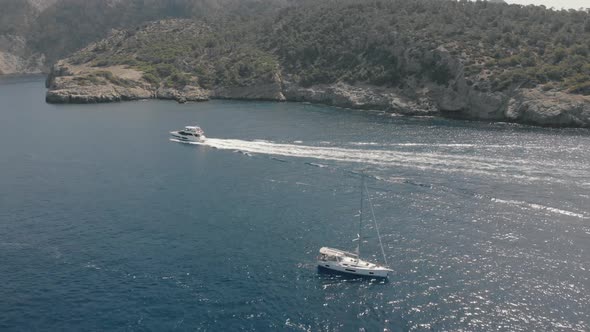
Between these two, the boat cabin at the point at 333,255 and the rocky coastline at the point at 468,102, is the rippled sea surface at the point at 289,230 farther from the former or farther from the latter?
the rocky coastline at the point at 468,102

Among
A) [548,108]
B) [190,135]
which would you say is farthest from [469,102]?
[190,135]

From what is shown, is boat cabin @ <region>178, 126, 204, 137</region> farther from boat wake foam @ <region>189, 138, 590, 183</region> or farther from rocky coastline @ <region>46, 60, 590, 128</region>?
rocky coastline @ <region>46, 60, 590, 128</region>

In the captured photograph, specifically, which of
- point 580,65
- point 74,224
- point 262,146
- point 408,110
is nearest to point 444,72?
point 408,110

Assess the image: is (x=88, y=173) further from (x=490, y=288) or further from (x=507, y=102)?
(x=507, y=102)

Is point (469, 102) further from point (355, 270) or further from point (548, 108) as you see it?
point (355, 270)

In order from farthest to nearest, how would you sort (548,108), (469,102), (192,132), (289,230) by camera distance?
(469,102)
(548,108)
(192,132)
(289,230)

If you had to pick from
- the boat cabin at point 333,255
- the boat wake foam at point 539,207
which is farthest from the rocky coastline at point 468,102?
the boat cabin at point 333,255

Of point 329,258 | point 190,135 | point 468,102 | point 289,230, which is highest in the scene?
point 468,102

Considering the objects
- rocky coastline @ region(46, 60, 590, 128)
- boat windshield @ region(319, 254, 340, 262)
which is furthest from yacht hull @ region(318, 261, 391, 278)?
rocky coastline @ region(46, 60, 590, 128)

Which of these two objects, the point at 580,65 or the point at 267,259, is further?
the point at 580,65
